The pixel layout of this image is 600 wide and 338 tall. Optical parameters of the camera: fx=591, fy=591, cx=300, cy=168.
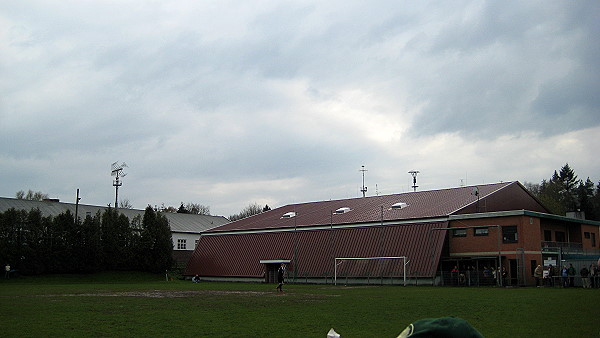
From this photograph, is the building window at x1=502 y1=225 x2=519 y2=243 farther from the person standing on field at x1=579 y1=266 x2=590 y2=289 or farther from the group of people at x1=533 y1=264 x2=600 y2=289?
the person standing on field at x1=579 y1=266 x2=590 y2=289

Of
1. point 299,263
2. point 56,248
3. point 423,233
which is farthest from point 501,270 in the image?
point 56,248

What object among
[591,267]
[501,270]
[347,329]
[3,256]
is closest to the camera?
[347,329]

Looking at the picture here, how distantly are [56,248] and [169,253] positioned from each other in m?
13.0

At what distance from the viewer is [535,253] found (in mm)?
49312

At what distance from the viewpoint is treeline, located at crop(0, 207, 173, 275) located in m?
61.5

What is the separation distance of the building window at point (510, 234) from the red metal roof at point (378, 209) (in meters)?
4.99

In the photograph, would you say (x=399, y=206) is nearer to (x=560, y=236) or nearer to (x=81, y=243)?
(x=560, y=236)

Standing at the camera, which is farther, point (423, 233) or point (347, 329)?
point (423, 233)

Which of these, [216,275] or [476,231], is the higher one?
[476,231]

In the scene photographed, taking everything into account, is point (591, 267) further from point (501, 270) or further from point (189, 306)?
point (189, 306)

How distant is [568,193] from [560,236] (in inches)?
2830

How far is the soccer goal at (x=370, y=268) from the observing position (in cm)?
5203

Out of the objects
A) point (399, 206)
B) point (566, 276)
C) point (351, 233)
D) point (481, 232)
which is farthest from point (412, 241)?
point (566, 276)

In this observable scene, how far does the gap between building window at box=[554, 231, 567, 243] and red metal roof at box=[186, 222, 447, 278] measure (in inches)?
453
